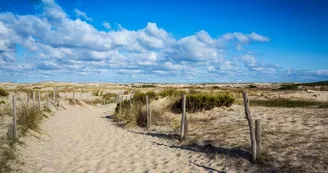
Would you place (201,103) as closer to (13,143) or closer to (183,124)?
(183,124)

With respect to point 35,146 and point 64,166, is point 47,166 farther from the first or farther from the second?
point 35,146

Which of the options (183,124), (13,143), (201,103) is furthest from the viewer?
(201,103)

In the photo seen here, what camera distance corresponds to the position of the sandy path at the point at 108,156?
7.80 meters

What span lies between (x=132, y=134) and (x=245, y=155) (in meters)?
6.42

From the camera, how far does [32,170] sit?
7367 millimetres

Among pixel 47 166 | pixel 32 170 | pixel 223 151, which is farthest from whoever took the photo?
pixel 223 151

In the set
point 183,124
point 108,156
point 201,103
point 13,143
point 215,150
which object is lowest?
point 108,156

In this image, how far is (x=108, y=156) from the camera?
30.2ft

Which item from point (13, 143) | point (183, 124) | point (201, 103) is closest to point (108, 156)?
point (13, 143)

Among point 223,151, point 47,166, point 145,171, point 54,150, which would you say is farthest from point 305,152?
point 54,150

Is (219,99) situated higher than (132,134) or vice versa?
(219,99)

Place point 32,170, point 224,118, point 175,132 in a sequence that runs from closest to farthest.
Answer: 1. point 32,170
2. point 175,132
3. point 224,118

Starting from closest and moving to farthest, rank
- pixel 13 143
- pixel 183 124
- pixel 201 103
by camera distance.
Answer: pixel 13 143 < pixel 183 124 < pixel 201 103

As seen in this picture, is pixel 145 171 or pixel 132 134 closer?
pixel 145 171
